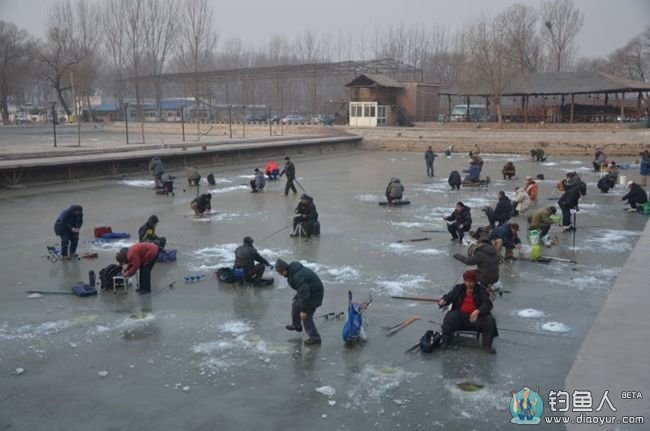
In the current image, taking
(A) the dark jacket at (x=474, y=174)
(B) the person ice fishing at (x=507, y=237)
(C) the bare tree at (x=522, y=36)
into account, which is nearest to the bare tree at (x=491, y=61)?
(C) the bare tree at (x=522, y=36)

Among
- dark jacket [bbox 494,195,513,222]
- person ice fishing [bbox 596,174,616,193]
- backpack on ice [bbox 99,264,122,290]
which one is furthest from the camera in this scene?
person ice fishing [bbox 596,174,616,193]

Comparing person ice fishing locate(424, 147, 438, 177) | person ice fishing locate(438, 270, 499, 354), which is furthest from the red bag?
person ice fishing locate(424, 147, 438, 177)

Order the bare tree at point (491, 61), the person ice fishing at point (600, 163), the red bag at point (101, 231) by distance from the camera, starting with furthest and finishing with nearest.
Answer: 1. the bare tree at point (491, 61)
2. the person ice fishing at point (600, 163)
3. the red bag at point (101, 231)

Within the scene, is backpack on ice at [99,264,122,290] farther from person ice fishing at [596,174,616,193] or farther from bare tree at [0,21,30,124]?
bare tree at [0,21,30,124]

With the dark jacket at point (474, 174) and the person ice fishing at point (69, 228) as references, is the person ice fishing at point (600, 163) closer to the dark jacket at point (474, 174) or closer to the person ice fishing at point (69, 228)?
the dark jacket at point (474, 174)

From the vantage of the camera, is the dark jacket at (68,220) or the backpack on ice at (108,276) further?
the dark jacket at (68,220)

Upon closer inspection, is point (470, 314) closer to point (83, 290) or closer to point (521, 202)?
point (83, 290)

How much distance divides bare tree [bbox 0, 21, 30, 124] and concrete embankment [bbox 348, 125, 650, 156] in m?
46.3

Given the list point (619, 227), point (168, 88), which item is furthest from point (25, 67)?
point (619, 227)

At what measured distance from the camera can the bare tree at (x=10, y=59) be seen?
7562 centimetres

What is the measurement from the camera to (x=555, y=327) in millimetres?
9008

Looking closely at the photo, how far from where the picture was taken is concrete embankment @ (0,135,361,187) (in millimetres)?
26625

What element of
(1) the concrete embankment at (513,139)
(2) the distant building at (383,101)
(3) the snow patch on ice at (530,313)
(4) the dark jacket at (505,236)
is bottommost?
(3) the snow patch on ice at (530,313)

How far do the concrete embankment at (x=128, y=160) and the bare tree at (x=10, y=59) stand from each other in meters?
45.9
